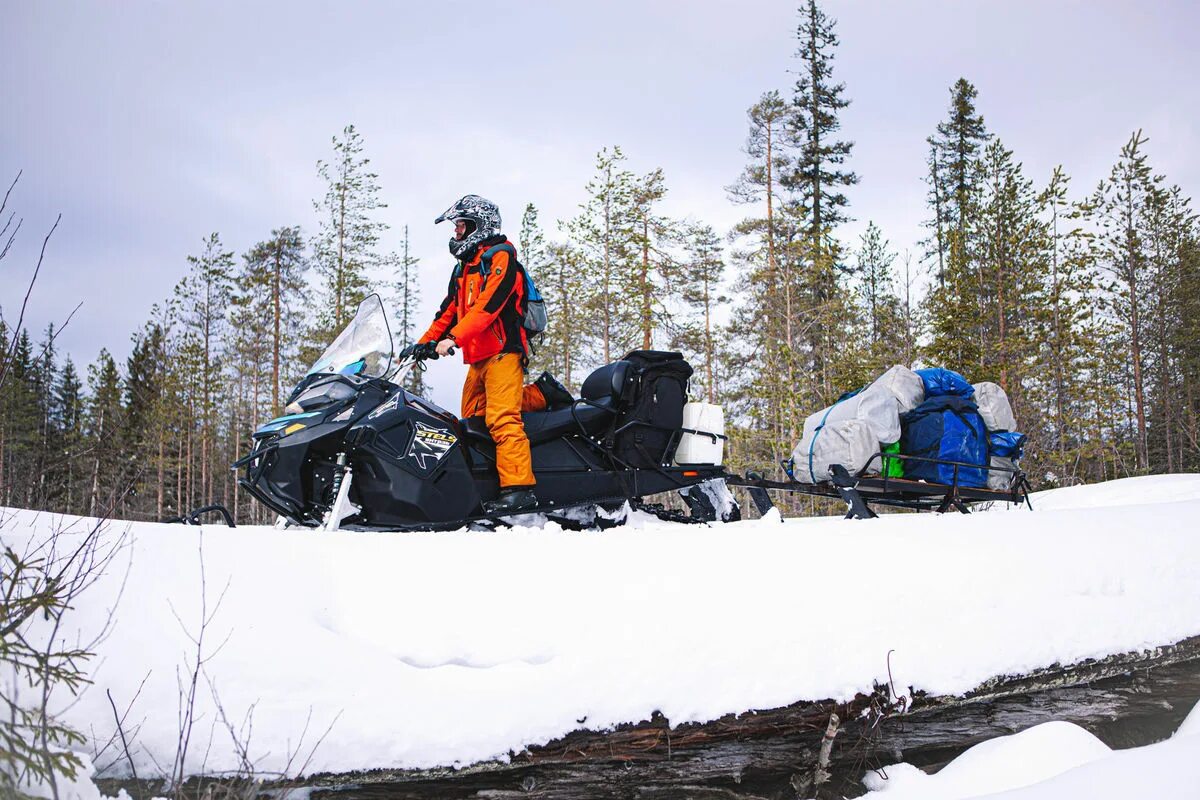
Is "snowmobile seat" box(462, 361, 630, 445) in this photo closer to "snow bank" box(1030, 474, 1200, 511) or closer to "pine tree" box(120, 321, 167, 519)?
"snow bank" box(1030, 474, 1200, 511)

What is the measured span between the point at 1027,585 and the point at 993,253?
16596 mm

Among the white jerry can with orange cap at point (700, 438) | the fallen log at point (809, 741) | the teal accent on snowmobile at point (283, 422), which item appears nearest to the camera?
the fallen log at point (809, 741)

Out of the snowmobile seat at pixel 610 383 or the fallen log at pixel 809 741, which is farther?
the snowmobile seat at pixel 610 383

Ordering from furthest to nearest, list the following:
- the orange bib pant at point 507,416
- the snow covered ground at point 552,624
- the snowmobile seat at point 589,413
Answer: the snowmobile seat at point 589,413
the orange bib pant at point 507,416
the snow covered ground at point 552,624

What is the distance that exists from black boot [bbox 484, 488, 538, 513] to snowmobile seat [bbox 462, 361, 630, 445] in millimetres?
397

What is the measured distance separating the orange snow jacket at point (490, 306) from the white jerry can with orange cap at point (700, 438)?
1.25 meters

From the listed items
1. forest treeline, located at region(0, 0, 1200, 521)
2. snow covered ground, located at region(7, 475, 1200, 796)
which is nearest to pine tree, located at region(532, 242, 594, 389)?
forest treeline, located at region(0, 0, 1200, 521)

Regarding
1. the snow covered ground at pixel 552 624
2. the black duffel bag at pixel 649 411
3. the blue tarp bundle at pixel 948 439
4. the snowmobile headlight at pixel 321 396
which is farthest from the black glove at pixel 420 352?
the blue tarp bundle at pixel 948 439

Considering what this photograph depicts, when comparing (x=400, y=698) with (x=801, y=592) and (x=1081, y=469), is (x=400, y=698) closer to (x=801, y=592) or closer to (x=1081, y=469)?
(x=801, y=592)

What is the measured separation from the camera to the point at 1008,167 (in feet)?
55.4

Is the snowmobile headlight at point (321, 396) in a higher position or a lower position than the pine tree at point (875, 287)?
lower


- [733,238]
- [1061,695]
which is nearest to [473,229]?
[1061,695]

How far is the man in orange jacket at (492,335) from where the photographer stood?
4375 mm

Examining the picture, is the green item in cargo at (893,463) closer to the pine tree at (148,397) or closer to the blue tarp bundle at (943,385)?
the blue tarp bundle at (943,385)
